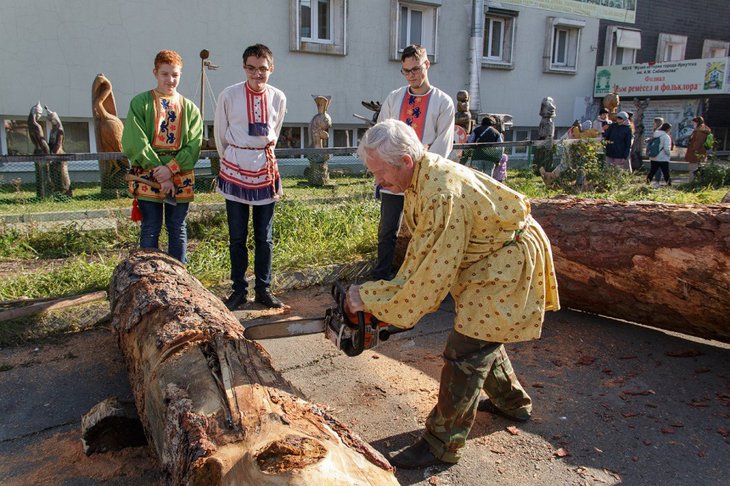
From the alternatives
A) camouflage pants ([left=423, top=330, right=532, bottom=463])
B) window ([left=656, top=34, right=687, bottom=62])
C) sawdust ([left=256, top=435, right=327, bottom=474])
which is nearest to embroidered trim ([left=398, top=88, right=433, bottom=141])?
camouflage pants ([left=423, top=330, right=532, bottom=463])

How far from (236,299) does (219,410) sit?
248cm

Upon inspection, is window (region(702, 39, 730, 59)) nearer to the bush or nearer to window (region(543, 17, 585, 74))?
window (region(543, 17, 585, 74))

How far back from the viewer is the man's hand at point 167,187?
428 cm

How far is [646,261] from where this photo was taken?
4.02 metres

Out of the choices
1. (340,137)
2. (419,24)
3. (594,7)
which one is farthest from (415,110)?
(594,7)

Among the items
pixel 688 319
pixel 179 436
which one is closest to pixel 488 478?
pixel 179 436

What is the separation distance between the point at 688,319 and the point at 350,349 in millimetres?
2586

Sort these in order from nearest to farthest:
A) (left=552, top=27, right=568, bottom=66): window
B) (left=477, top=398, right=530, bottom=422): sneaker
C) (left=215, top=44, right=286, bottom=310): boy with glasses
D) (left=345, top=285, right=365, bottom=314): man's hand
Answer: (left=345, top=285, right=365, bottom=314): man's hand, (left=477, top=398, right=530, bottom=422): sneaker, (left=215, top=44, right=286, bottom=310): boy with glasses, (left=552, top=27, right=568, bottom=66): window

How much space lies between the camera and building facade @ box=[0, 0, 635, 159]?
33.8 ft

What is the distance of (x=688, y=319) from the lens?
3936 millimetres

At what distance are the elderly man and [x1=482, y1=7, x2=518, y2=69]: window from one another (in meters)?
14.3

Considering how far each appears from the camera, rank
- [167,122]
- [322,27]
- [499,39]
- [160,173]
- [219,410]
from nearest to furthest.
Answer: [219,410] < [160,173] < [167,122] < [322,27] < [499,39]

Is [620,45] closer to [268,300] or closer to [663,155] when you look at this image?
[663,155]

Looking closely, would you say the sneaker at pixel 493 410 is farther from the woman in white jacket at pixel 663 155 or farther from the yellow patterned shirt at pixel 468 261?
the woman in white jacket at pixel 663 155
